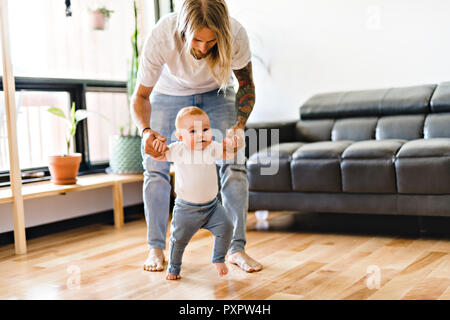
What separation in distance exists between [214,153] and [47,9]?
1.85 meters

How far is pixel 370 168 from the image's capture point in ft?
8.26

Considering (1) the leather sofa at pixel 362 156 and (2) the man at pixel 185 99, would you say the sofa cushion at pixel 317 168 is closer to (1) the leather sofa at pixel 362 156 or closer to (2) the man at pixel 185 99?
(1) the leather sofa at pixel 362 156

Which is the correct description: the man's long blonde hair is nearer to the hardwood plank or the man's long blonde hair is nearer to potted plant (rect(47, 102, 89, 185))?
the hardwood plank

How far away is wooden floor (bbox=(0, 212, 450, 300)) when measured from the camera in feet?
5.79

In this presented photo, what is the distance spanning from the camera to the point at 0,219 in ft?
9.12

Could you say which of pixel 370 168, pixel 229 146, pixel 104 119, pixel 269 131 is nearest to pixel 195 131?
pixel 229 146

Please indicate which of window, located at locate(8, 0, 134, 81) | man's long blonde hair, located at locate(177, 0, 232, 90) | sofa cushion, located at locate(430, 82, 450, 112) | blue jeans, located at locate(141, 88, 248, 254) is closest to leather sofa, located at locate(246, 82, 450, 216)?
sofa cushion, located at locate(430, 82, 450, 112)

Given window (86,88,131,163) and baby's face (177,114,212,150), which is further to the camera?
window (86,88,131,163)

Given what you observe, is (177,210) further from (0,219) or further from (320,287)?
(0,219)

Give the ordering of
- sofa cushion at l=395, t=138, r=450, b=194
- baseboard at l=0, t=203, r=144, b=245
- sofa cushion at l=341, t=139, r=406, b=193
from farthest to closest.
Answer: baseboard at l=0, t=203, r=144, b=245, sofa cushion at l=341, t=139, r=406, b=193, sofa cushion at l=395, t=138, r=450, b=194

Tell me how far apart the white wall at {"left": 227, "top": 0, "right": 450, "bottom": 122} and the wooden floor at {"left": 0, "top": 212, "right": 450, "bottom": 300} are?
4.21ft

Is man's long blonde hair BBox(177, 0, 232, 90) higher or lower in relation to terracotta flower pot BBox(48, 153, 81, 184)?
higher

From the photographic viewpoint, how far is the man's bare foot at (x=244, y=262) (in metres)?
2.03
